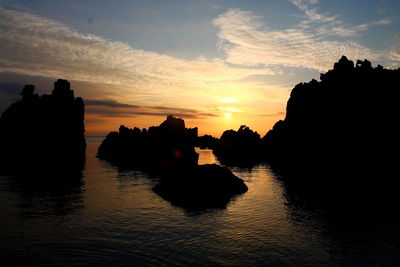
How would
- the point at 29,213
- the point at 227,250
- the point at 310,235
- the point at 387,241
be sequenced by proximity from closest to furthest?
the point at 227,250 < the point at 387,241 < the point at 310,235 < the point at 29,213

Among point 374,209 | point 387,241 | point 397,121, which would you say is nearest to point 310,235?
point 387,241

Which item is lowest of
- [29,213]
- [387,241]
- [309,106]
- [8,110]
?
[29,213]

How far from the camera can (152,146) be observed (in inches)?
4707

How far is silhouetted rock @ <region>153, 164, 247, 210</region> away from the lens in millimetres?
42287

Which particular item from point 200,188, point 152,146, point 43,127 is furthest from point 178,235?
point 43,127

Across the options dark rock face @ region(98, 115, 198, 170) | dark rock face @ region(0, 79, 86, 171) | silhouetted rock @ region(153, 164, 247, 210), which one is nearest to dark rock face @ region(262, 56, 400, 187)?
silhouetted rock @ region(153, 164, 247, 210)

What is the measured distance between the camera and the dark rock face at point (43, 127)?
126 m

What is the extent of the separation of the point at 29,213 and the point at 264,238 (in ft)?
92.4

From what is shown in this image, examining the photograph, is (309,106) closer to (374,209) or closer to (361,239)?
(374,209)

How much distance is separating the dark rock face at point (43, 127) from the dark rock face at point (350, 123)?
99447 millimetres

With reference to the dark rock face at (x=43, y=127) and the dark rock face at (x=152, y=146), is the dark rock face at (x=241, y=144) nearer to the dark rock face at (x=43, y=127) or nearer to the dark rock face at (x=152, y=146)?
the dark rock face at (x=152, y=146)

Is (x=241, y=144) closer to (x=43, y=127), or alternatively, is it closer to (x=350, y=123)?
(x=350, y=123)

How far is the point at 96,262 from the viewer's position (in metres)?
21.6

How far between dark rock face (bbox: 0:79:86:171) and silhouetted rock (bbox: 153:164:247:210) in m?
84.3
